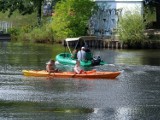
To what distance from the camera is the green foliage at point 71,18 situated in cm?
7688

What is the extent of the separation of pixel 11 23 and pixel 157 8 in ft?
92.9

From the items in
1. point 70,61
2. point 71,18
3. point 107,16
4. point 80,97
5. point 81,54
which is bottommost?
point 80,97

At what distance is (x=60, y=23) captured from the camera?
254 ft

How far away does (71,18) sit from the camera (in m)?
77.3

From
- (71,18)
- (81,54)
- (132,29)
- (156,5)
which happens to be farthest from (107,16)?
(81,54)

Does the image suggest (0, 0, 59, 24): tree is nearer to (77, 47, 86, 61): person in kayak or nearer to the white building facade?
the white building facade

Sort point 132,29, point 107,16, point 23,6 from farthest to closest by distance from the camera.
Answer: point 23,6 → point 107,16 → point 132,29

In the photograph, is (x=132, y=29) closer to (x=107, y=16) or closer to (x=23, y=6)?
Answer: (x=107, y=16)

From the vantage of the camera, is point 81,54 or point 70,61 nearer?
point 81,54

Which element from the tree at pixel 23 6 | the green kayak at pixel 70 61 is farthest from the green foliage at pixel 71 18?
the green kayak at pixel 70 61

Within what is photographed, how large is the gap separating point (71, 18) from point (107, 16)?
667 centimetres

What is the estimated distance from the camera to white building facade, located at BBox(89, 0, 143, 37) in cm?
7900

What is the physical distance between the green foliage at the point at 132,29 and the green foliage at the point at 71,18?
765cm

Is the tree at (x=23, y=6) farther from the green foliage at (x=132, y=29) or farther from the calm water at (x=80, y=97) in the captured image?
the calm water at (x=80, y=97)
